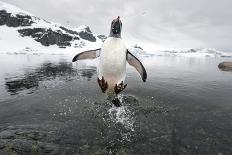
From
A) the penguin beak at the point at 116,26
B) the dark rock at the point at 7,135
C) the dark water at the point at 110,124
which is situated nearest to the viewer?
the penguin beak at the point at 116,26

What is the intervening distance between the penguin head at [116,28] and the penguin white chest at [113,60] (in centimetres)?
17

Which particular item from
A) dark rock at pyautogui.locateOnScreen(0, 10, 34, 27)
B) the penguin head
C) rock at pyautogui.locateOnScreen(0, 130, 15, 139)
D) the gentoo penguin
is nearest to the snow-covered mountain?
dark rock at pyautogui.locateOnScreen(0, 10, 34, 27)

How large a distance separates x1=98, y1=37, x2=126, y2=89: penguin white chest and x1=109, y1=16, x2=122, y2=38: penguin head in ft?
0.56

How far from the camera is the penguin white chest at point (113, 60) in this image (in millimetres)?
9078

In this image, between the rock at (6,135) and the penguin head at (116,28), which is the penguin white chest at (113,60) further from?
the rock at (6,135)

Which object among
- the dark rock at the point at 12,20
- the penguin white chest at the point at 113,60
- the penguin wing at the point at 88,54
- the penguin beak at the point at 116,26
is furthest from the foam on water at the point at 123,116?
the dark rock at the point at 12,20

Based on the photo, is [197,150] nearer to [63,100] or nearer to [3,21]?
[63,100]

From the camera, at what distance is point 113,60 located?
9086mm

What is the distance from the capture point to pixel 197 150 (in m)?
9.80

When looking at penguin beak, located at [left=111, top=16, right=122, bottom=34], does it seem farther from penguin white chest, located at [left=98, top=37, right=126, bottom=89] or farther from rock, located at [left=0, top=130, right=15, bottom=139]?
rock, located at [left=0, top=130, right=15, bottom=139]

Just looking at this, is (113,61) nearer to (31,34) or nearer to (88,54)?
(88,54)

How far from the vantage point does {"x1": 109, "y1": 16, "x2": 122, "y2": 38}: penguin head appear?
8.67m

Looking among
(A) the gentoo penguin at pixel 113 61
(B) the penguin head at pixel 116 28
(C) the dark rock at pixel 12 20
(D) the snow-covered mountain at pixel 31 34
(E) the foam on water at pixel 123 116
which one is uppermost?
(C) the dark rock at pixel 12 20

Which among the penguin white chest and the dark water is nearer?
the penguin white chest
